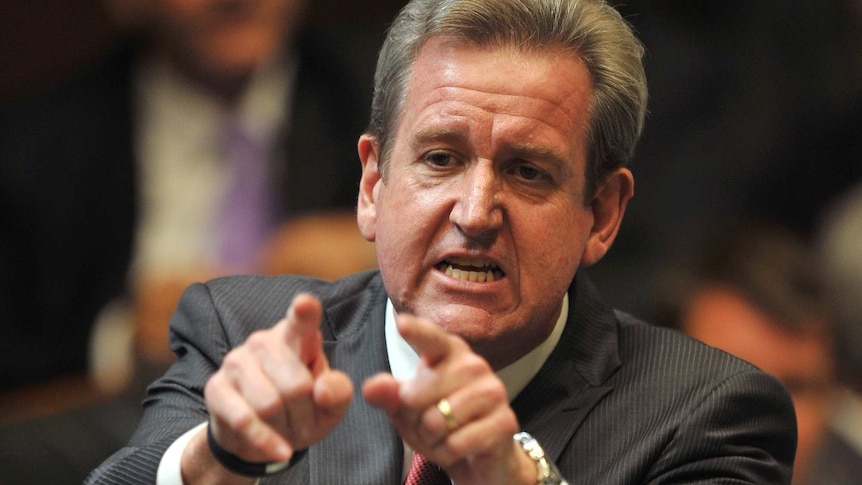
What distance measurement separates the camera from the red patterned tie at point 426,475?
2.59 m

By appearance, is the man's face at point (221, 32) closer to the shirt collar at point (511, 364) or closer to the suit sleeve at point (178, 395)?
the suit sleeve at point (178, 395)

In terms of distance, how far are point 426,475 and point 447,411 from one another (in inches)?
22.2

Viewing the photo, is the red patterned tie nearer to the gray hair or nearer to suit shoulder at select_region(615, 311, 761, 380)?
suit shoulder at select_region(615, 311, 761, 380)

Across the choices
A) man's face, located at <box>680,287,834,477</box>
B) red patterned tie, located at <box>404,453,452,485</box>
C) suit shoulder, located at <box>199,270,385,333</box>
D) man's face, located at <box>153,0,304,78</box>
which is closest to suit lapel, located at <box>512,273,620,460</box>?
red patterned tie, located at <box>404,453,452,485</box>

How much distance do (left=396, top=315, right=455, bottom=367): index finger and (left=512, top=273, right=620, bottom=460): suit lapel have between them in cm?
64

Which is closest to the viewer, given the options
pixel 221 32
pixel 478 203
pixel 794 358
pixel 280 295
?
pixel 478 203

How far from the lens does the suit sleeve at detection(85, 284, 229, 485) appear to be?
2586 millimetres

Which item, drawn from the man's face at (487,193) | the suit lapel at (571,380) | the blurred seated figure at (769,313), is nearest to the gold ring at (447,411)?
the man's face at (487,193)

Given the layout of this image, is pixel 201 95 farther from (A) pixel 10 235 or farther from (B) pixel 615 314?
(B) pixel 615 314

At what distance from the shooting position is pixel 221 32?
4887mm

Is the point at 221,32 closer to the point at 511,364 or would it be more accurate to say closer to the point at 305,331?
the point at 511,364

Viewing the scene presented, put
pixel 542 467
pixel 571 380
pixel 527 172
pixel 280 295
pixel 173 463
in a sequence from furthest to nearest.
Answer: pixel 280 295
pixel 571 380
pixel 527 172
pixel 173 463
pixel 542 467

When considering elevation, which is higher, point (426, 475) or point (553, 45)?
point (553, 45)

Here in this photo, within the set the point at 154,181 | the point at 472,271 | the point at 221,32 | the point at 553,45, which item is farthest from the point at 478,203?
the point at 221,32
